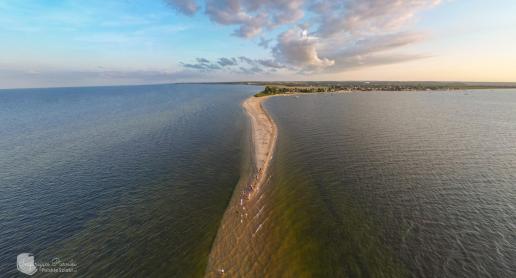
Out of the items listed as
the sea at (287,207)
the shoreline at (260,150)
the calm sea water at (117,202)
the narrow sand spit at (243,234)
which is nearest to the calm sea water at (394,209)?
the sea at (287,207)

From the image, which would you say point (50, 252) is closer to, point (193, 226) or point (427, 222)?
point (193, 226)

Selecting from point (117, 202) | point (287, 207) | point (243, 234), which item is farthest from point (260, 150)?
point (117, 202)

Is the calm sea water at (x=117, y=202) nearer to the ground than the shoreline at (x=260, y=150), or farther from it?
nearer to the ground

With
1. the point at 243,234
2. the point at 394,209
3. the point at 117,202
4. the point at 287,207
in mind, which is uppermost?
the point at 394,209

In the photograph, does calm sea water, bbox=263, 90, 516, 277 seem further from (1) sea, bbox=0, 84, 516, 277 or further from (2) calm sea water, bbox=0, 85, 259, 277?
(2) calm sea water, bbox=0, 85, 259, 277

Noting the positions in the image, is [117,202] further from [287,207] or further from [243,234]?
[287,207]

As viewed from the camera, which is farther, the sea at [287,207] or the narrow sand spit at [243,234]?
the sea at [287,207]

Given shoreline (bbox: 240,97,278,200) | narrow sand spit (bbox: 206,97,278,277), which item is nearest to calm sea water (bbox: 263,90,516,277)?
narrow sand spit (bbox: 206,97,278,277)

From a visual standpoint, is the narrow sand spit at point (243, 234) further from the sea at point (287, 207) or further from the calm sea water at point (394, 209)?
the calm sea water at point (394, 209)

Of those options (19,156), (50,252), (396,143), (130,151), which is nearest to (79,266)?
(50,252)
